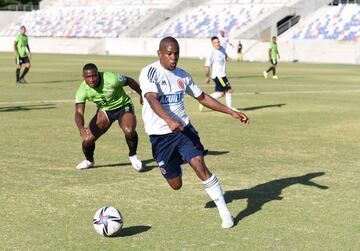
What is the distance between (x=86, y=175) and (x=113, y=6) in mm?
73367

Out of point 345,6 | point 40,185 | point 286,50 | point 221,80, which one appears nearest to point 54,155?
point 40,185

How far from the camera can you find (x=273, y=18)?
→ 2500 inches

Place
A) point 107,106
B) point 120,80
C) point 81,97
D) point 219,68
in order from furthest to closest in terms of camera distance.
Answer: point 219,68
point 107,106
point 120,80
point 81,97

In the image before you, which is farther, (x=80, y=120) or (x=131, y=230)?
(x=80, y=120)

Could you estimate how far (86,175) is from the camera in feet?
33.5

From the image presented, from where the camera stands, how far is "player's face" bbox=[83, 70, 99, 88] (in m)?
10.0

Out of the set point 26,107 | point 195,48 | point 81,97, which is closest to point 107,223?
point 81,97

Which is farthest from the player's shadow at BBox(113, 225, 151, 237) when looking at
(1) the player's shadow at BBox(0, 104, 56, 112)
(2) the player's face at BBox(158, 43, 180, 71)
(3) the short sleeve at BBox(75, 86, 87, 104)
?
(1) the player's shadow at BBox(0, 104, 56, 112)

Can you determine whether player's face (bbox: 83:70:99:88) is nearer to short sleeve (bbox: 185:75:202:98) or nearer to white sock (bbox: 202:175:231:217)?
short sleeve (bbox: 185:75:202:98)

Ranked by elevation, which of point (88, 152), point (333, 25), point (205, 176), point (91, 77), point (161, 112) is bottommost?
point (88, 152)

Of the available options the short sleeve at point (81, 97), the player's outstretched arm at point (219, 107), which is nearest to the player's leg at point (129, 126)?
the short sleeve at point (81, 97)

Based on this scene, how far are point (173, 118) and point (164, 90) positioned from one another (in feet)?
1.01

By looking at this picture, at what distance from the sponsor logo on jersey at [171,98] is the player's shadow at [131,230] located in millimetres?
1314

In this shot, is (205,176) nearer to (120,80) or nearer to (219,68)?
(120,80)
